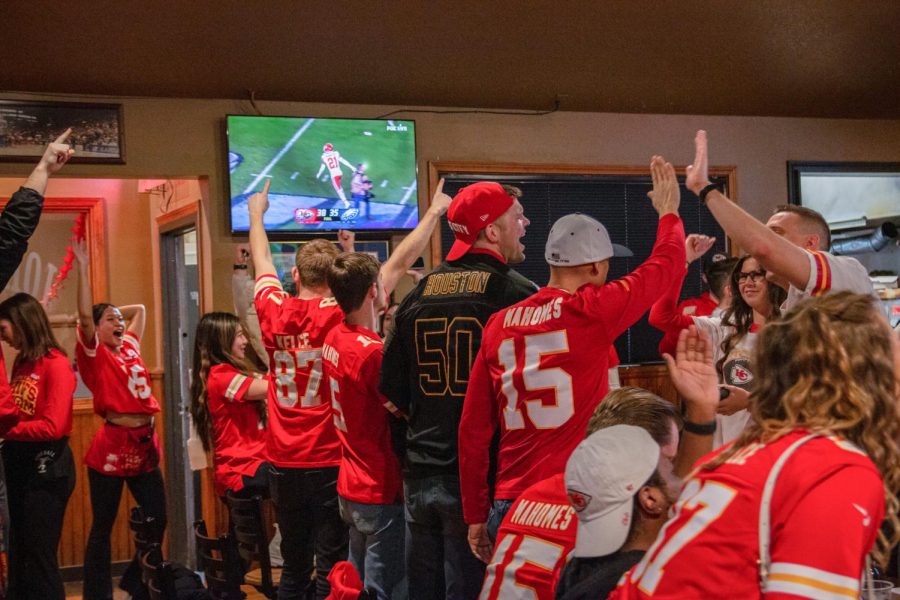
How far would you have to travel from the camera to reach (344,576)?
8.60 ft

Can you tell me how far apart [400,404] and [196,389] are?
1.97 metres

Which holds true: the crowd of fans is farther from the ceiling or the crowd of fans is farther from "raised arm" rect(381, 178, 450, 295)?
the ceiling

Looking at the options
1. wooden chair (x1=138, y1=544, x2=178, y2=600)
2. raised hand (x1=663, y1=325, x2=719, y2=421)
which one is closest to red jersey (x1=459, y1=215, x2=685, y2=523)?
raised hand (x1=663, y1=325, x2=719, y2=421)

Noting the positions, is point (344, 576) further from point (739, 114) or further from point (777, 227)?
point (739, 114)

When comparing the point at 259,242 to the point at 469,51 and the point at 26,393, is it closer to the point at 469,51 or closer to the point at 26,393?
the point at 26,393

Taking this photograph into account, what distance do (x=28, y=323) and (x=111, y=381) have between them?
Result: 0.51 m

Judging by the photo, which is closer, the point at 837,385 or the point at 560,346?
the point at 837,385

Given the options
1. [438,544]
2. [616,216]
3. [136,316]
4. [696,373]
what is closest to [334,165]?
[136,316]

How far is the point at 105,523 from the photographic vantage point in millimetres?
5008

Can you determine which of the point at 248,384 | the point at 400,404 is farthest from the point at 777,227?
the point at 248,384

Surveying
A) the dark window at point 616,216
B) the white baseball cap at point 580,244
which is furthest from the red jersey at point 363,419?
the dark window at point 616,216

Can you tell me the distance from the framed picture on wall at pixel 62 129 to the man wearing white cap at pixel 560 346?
3.07 meters

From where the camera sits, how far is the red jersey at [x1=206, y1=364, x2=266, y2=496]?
14.7ft

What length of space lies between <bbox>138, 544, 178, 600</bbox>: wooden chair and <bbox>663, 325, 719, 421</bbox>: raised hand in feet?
9.56
